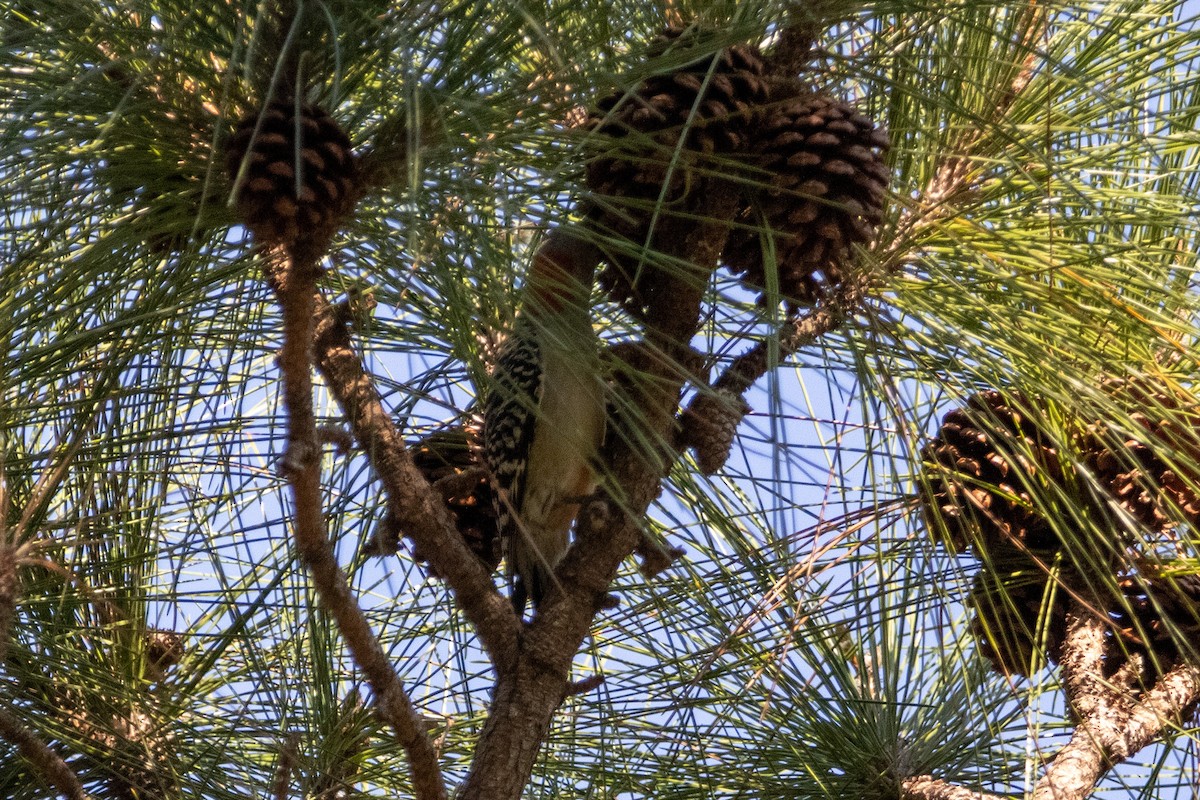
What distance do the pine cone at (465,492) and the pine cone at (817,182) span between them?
776 mm

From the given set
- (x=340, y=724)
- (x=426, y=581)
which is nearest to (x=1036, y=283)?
(x=426, y=581)

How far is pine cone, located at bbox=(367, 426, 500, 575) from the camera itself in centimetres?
209

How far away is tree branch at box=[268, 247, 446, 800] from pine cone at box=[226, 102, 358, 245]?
0.05 metres

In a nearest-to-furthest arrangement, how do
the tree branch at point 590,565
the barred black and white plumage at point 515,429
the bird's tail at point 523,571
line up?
the tree branch at point 590,565, the barred black and white plumage at point 515,429, the bird's tail at point 523,571

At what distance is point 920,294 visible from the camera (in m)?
1.58

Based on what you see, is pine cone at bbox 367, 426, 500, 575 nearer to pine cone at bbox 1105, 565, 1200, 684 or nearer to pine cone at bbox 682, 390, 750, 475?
pine cone at bbox 682, 390, 750, 475

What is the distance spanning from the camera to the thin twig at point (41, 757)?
4.78 ft

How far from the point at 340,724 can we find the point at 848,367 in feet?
3.02

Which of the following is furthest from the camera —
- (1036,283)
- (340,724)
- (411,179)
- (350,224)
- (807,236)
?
(340,724)

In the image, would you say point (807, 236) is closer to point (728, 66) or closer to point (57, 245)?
point (728, 66)

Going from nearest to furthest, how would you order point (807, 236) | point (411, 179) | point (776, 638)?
point (411, 179), point (807, 236), point (776, 638)

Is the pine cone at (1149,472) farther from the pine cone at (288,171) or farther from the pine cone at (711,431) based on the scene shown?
the pine cone at (288,171)

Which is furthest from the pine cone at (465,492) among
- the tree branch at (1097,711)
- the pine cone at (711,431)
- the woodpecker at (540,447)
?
the tree branch at (1097,711)

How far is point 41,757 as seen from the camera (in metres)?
1.48
